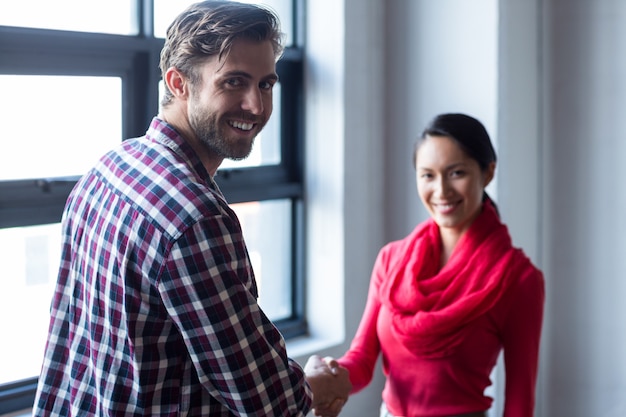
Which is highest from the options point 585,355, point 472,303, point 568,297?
point 472,303

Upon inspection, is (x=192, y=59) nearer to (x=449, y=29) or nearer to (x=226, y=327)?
(x=226, y=327)

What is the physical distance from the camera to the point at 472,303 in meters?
2.04

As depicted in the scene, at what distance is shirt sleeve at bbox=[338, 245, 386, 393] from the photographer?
2.17m

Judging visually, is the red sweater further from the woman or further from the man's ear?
the man's ear

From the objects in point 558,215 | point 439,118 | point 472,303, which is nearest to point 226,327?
point 472,303

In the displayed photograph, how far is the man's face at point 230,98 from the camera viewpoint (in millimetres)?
1538

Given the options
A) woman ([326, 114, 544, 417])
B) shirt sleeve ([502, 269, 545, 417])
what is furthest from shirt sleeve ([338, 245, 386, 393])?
Answer: shirt sleeve ([502, 269, 545, 417])

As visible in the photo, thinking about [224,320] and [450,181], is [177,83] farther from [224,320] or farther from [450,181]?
[450,181]

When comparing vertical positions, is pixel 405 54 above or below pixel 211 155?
above

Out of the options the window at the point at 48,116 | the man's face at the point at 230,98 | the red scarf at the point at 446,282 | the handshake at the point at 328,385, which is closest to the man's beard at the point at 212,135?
the man's face at the point at 230,98

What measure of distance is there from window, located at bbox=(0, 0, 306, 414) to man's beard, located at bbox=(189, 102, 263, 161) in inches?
33.8

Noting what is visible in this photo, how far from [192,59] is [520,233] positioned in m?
1.83

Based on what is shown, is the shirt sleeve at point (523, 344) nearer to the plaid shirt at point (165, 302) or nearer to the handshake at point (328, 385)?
the handshake at point (328, 385)

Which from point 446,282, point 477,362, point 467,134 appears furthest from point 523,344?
point 467,134
